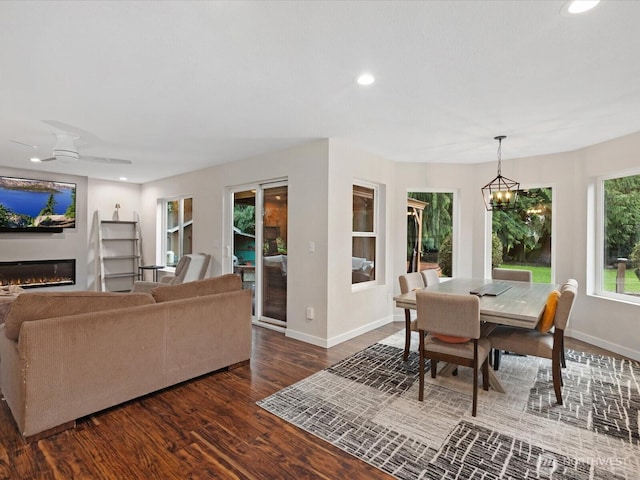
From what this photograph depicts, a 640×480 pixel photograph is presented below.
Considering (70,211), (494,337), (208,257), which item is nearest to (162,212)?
(70,211)

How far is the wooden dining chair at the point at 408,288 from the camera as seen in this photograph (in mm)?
3398

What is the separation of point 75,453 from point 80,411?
0.34 m

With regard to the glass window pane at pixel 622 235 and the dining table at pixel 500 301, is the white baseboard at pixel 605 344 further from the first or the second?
the dining table at pixel 500 301

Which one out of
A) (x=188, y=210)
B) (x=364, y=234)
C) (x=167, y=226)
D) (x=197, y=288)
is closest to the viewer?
(x=197, y=288)

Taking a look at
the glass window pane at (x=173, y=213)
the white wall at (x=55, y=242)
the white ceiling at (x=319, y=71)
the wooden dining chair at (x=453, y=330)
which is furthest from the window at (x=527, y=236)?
the white wall at (x=55, y=242)

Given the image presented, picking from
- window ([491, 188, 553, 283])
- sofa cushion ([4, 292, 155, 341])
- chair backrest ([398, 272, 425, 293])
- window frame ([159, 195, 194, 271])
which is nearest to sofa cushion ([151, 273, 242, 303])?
sofa cushion ([4, 292, 155, 341])

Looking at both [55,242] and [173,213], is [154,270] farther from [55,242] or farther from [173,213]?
[55,242]

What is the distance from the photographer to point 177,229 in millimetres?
6699

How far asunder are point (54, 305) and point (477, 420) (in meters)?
3.09

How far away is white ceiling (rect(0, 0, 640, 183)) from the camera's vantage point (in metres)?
1.74

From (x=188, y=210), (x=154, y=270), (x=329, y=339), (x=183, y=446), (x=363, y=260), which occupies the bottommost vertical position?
(x=183, y=446)

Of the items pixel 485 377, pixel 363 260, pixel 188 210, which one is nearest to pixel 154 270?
pixel 188 210

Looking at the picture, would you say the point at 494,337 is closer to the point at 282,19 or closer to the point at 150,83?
the point at 282,19

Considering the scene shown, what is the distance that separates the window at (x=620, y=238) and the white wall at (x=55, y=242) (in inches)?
342
